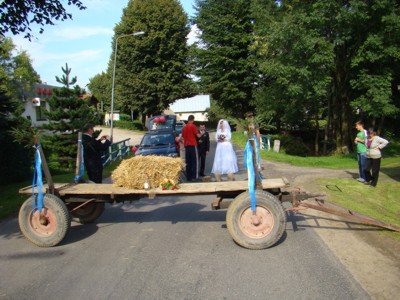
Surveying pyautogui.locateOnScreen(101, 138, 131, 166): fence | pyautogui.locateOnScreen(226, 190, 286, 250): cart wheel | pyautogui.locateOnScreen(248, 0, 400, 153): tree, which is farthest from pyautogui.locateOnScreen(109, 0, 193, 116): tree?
pyautogui.locateOnScreen(226, 190, 286, 250): cart wheel

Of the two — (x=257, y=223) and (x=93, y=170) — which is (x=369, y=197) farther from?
(x=93, y=170)

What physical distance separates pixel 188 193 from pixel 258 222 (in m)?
1.17

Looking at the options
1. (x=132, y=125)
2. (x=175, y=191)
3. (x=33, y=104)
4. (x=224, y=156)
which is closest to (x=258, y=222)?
(x=175, y=191)

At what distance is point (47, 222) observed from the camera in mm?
6145

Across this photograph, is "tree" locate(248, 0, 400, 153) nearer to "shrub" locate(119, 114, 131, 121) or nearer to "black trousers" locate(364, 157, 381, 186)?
"black trousers" locate(364, 157, 381, 186)

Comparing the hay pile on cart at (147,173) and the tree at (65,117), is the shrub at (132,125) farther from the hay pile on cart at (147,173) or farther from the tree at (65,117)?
the hay pile on cart at (147,173)

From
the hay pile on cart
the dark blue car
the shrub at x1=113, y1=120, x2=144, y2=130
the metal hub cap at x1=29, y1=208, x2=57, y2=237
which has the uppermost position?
the hay pile on cart

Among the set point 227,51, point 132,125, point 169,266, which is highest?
point 227,51

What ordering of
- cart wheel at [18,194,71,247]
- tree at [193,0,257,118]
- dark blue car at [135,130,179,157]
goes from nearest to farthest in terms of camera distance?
cart wheel at [18,194,71,247] → dark blue car at [135,130,179,157] → tree at [193,0,257,118]

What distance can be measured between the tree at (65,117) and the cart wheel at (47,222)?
12174 mm

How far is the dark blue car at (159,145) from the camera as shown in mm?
14531

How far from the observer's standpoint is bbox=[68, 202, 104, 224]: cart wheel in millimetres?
7333

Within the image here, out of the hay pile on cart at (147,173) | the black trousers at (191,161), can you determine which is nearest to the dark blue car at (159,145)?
the black trousers at (191,161)

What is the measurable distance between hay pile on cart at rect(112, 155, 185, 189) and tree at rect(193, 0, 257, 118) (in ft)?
118
